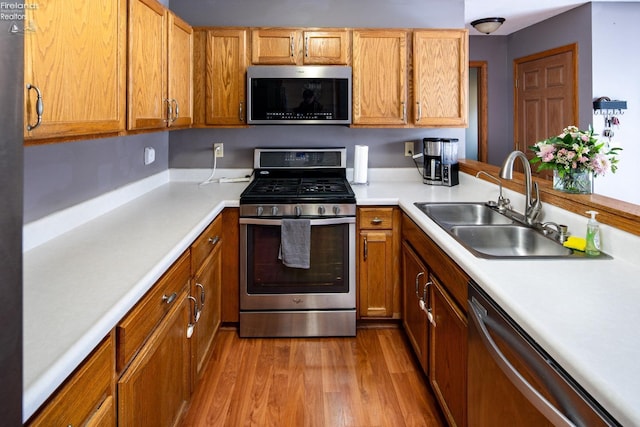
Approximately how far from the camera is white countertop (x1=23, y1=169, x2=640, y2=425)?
2.82 feet

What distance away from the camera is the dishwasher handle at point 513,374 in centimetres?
94

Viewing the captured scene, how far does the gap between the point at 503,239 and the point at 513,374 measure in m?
1.03

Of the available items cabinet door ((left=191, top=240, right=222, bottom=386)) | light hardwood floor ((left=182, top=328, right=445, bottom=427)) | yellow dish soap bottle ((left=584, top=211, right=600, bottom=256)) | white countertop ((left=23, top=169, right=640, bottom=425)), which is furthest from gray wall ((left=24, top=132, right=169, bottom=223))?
yellow dish soap bottle ((left=584, top=211, right=600, bottom=256))

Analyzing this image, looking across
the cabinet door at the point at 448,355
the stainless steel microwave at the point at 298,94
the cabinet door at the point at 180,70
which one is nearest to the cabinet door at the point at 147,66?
the cabinet door at the point at 180,70

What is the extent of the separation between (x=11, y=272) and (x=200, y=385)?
6.50ft

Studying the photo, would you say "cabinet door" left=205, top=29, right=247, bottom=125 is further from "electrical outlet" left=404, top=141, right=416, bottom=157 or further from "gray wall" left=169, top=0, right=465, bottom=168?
"electrical outlet" left=404, top=141, right=416, bottom=157

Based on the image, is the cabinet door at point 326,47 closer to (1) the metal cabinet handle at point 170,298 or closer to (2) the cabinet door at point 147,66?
(2) the cabinet door at point 147,66

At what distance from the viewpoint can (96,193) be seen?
2236 millimetres

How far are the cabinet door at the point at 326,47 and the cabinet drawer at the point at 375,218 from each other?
103 cm

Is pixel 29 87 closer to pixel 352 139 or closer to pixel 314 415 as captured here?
pixel 314 415

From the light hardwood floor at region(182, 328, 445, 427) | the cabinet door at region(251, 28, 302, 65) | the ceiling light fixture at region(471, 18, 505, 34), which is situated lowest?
the light hardwood floor at region(182, 328, 445, 427)

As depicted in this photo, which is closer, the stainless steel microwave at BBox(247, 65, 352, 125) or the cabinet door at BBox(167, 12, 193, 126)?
the cabinet door at BBox(167, 12, 193, 126)

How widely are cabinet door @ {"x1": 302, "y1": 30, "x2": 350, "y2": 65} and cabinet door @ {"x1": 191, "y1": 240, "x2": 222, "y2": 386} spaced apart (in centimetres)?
138

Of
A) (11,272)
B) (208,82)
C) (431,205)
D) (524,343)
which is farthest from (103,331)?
(208,82)
